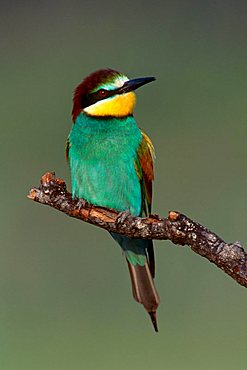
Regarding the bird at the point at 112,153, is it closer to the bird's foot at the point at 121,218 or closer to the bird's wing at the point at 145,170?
the bird's wing at the point at 145,170

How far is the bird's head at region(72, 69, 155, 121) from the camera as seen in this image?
1853mm

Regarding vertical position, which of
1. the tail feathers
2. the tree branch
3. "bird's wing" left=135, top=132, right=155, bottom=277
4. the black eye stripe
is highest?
the black eye stripe

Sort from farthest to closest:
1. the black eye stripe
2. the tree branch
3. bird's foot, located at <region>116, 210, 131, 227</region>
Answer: the black eye stripe → bird's foot, located at <region>116, 210, 131, 227</region> → the tree branch

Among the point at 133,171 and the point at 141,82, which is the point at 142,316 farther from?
the point at 141,82

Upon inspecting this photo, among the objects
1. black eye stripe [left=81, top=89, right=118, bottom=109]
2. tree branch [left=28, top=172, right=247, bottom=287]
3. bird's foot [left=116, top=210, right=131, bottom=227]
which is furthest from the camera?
black eye stripe [left=81, top=89, right=118, bottom=109]

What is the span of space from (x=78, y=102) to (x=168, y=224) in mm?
578

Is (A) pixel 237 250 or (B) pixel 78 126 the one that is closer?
(A) pixel 237 250

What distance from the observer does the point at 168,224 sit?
1413 mm

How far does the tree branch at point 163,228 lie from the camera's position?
4.52ft

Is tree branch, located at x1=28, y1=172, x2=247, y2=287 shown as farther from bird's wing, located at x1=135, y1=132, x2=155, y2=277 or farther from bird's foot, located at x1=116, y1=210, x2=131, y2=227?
bird's wing, located at x1=135, y1=132, x2=155, y2=277

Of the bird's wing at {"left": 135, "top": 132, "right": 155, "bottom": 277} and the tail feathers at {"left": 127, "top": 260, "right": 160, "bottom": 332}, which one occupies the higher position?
the bird's wing at {"left": 135, "top": 132, "right": 155, "bottom": 277}

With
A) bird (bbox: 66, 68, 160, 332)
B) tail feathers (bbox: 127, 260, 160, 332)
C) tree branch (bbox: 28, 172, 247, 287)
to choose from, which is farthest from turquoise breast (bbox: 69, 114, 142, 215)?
tree branch (bbox: 28, 172, 247, 287)

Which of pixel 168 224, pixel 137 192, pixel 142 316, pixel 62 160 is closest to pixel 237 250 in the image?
pixel 168 224

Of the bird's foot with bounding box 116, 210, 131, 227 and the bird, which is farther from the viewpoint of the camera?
the bird
